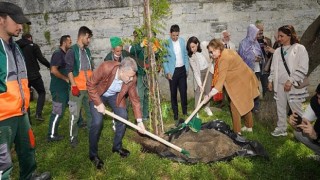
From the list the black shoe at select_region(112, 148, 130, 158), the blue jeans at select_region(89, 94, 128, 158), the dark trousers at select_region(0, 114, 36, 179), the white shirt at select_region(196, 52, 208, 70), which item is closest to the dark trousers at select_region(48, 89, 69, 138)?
the blue jeans at select_region(89, 94, 128, 158)

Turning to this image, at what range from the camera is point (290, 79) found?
4992 millimetres

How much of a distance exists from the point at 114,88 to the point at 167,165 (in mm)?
1491

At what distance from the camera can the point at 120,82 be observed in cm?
445

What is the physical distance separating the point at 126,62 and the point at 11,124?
1699 mm

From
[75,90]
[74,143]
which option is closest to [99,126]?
[75,90]

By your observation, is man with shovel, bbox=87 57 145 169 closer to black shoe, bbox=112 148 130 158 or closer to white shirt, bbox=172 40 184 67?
black shoe, bbox=112 148 130 158

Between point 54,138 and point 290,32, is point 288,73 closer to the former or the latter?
point 290,32

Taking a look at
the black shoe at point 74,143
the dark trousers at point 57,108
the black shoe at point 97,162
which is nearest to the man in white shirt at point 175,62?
the dark trousers at point 57,108

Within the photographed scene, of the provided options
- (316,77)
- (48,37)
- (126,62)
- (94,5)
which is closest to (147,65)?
(126,62)

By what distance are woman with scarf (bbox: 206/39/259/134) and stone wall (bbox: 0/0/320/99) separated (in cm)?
296

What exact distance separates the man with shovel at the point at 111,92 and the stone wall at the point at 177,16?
12.4ft

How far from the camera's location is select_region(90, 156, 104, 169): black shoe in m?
4.50

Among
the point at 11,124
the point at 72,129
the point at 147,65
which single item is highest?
the point at 147,65

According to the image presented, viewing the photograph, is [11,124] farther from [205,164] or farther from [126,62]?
[205,164]
